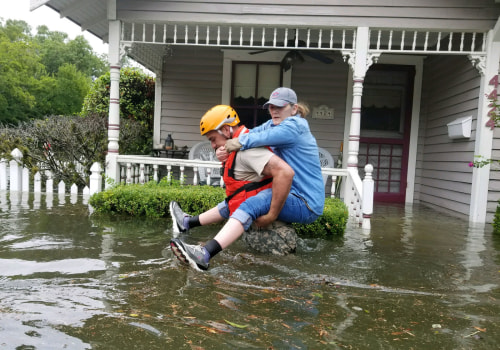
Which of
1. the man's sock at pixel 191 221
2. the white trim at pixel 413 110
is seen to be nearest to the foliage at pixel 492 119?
the white trim at pixel 413 110

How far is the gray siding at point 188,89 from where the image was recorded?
9844mm

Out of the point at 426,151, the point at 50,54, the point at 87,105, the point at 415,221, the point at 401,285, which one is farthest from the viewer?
the point at 50,54

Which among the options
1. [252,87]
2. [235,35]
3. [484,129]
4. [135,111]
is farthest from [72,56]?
[484,129]

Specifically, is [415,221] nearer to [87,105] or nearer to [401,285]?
[401,285]

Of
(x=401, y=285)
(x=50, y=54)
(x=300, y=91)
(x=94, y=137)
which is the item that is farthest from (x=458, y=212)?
(x=50, y=54)

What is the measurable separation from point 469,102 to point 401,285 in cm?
552

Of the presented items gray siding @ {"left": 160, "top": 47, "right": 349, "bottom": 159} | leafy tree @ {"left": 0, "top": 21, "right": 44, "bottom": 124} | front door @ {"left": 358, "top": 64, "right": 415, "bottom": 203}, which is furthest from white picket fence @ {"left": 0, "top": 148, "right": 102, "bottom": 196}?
leafy tree @ {"left": 0, "top": 21, "right": 44, "bottom": 124}

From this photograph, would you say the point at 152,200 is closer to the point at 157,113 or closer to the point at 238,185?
the point at 238,185

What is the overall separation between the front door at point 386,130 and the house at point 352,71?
24 millimetres

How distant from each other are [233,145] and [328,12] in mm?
4700

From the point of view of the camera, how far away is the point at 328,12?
7035 mm

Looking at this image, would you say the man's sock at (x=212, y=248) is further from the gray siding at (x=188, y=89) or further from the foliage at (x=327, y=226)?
the gray siding at (x=188, y=89)

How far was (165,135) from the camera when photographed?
9.99 meters

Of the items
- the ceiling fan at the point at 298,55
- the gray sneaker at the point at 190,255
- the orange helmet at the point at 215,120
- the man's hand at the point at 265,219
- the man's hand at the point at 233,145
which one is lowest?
the gray sneaker at the point at 190,255
